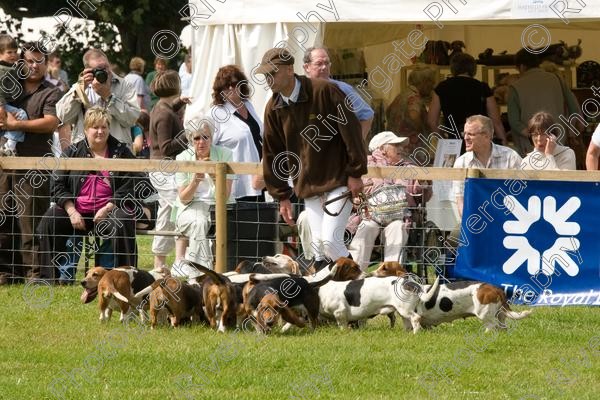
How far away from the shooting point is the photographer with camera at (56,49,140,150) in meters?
12.3

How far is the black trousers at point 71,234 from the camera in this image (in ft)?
38.0

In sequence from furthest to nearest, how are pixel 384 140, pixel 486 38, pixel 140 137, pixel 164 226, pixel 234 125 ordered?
pixel 486 38
pixel 140 137
pixel 164 226
pixel 234 125
pixel 384 140

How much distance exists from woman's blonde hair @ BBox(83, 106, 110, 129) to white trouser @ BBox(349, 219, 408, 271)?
2.37 metres

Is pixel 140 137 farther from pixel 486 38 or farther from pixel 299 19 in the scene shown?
pixel 486 38

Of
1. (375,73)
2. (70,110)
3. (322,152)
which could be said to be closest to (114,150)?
(70,110)

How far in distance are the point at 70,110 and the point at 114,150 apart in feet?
2.56

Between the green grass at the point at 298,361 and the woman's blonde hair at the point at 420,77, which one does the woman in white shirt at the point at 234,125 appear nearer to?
the green grass at the point at 298,361

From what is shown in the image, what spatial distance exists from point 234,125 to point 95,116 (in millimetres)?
1185

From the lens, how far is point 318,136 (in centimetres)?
944

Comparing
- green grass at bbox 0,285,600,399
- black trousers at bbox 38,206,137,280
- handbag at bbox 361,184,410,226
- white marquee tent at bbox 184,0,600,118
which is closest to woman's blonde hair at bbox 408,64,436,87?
white marquee tent at bbox 184,0,600,118

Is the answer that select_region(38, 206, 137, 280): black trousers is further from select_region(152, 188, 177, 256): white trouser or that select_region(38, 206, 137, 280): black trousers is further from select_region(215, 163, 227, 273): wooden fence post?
select_region(215, 163, 227, 273): wooden fence post

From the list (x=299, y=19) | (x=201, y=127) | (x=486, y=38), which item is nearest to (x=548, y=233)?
(x=201, y=127)

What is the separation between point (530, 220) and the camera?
10.6 meters

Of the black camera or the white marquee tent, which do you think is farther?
the black camera
